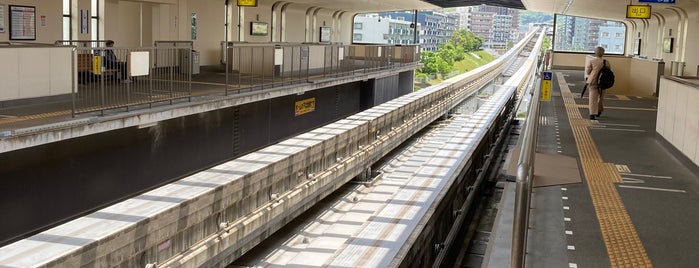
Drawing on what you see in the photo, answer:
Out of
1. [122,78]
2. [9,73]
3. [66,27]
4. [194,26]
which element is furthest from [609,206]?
[194,26]

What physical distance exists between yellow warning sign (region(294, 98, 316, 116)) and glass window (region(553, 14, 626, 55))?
26.5 m

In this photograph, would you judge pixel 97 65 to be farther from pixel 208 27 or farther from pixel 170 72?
pixel 208 27

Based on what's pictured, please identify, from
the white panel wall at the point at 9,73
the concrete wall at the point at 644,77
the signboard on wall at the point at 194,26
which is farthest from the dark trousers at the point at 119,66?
the concrete wall at the point at 644,77

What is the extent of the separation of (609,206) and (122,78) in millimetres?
8684

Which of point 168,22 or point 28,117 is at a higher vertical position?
point 168,22

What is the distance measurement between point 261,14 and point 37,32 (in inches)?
602

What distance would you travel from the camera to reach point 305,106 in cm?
2569

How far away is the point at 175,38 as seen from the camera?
25.4 meters

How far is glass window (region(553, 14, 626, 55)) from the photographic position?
4877 cm

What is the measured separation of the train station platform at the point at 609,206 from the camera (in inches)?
292

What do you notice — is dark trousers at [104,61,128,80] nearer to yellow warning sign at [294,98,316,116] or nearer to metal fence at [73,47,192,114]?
metal fence at [73,47,192,114]

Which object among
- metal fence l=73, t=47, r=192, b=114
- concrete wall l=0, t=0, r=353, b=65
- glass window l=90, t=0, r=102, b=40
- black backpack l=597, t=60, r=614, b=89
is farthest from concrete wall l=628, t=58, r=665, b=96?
glass window l=90, t=0, r=102, b=40

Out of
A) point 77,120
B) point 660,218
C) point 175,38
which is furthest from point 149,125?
point 175,38

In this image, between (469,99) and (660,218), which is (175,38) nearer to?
(660,218)
